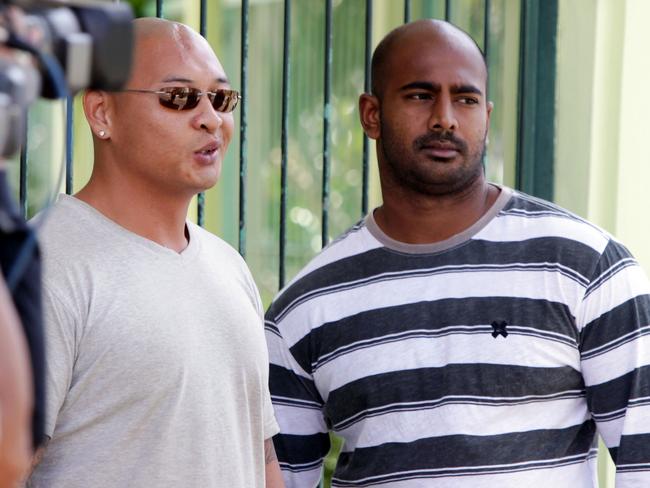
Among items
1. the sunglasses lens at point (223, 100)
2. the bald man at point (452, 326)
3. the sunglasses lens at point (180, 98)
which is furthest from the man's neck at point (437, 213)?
the sunglasses lens at point (180, 98)

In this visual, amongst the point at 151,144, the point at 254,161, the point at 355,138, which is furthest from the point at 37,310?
the point at 254,161

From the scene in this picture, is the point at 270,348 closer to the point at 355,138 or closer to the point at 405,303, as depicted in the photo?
the point at 405,303

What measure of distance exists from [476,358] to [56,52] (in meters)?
1.76

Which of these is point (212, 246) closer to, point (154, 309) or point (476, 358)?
point (154, 309)

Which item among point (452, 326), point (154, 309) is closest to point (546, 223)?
point (452, 326)

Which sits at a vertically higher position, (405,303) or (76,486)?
(405,303)

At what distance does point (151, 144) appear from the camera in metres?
2.62

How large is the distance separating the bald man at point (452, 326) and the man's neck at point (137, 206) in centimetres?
59

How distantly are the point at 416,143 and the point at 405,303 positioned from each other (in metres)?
0.41

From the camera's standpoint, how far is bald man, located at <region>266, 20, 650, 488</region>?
2869mm

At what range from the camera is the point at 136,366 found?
2355mm

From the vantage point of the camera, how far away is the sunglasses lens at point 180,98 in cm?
264

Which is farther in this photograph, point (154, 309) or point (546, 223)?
point (546, 223)

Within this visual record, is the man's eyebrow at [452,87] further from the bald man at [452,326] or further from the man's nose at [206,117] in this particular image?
the man's nose at [206,117]
